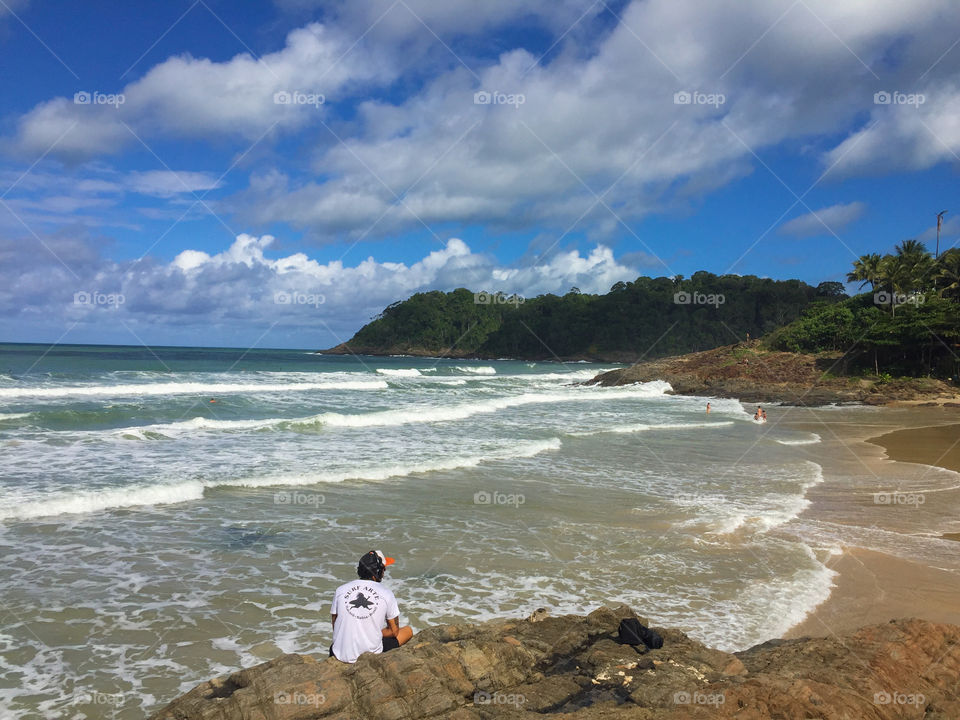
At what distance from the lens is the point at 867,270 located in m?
52.5

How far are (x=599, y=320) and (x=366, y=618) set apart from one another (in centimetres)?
12931

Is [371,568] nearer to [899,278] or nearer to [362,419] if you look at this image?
[362,419]

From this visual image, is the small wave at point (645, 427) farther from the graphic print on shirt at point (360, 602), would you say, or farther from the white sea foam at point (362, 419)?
the graphic print on shirt at point (360, 602)

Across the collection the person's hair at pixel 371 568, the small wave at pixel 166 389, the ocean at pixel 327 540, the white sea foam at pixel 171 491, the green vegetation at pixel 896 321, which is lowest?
the ocean at pixel 327 540

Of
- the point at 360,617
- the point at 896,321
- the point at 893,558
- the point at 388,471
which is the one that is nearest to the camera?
the point at 360,617

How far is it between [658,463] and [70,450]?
14.2 m

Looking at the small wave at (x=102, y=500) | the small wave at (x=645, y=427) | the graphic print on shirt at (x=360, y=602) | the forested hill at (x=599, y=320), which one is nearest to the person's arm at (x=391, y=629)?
the graphic print on shirt at (x=360, y=602)

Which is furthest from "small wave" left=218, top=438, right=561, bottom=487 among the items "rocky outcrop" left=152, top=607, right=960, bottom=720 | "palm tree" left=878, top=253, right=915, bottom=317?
"palm tree" left=878, top=253, right=915, bottom=317

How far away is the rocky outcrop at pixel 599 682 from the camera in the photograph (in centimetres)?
353

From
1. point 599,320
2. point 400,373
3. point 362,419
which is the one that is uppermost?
point 599,320

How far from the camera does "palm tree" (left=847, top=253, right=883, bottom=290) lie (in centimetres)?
5143

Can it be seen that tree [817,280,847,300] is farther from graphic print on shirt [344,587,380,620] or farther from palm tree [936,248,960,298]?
graphic print on shirt [344,587,380,620]

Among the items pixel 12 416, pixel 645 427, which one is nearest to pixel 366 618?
pixel 645 427

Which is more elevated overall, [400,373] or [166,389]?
[400,373]
